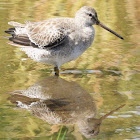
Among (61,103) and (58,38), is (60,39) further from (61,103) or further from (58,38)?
(61,103)

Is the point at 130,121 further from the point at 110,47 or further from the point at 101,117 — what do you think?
the point at 110,47

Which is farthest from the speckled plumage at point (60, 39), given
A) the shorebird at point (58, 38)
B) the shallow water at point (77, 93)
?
the shallow water at point (77, 93)

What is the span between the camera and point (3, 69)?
896 centimetres

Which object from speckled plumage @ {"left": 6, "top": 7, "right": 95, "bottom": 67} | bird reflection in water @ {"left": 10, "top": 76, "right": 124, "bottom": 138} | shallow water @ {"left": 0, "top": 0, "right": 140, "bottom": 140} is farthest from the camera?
speckled plumage @ {"left": 6, "top": 7, "right": 95, "bottom": 67}

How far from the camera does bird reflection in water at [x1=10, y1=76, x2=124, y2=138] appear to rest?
6.40 meters

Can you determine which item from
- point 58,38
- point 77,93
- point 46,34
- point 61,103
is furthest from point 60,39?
point 61,103

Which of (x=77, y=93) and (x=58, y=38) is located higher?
(x=58, y=38)

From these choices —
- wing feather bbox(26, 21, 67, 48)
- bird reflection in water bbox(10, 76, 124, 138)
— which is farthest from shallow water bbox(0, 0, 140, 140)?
wing feather bbox(26, 21, 67, 48)

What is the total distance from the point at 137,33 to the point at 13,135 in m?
6.51

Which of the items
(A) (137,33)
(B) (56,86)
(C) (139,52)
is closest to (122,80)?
(B) (56,86)

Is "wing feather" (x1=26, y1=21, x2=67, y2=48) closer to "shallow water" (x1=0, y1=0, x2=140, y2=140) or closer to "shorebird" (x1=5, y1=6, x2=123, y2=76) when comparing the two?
"shorebird" (x1=5, y1=6, x2=123, y2=76)

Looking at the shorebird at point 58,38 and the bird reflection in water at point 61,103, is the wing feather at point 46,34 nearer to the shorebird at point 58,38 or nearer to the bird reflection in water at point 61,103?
the shorebird at point 58,38

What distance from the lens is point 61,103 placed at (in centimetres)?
721

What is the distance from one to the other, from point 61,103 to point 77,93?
0.64 meters
